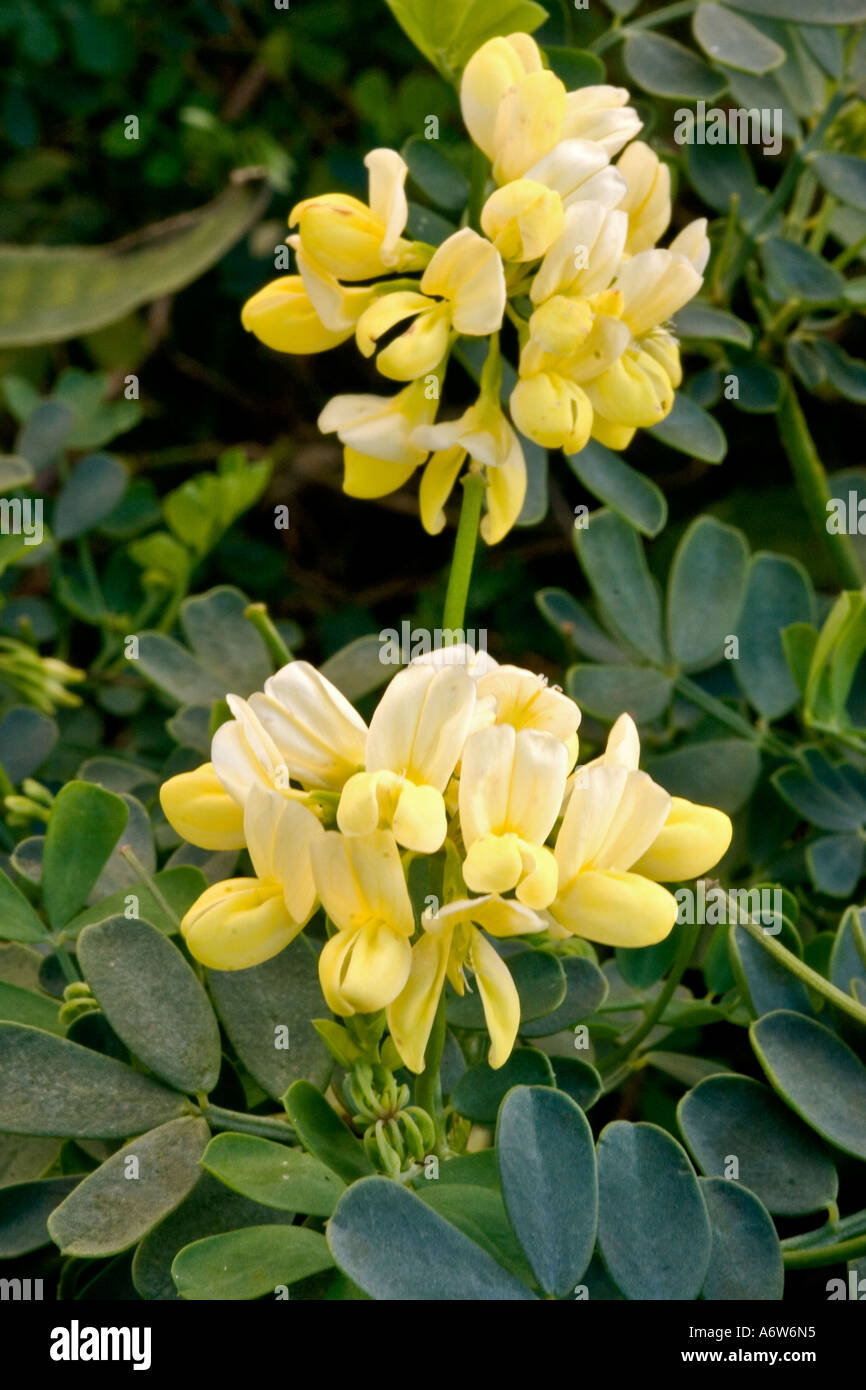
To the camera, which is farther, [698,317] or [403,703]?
[698,317]

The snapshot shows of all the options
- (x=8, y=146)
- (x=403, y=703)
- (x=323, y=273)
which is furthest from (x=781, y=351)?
(x=8, y=146)

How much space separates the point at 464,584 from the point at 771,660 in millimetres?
319

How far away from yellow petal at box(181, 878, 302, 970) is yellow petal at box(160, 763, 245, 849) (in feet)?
0.10

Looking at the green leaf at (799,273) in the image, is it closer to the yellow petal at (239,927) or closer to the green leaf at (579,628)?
the green leaf at (579,628)

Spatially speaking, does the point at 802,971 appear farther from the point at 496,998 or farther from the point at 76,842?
the point at 76,842

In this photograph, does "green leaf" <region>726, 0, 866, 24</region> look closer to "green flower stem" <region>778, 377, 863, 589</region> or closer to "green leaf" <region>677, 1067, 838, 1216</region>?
"green flower stem" <region>778, 377, 863, 589</region>

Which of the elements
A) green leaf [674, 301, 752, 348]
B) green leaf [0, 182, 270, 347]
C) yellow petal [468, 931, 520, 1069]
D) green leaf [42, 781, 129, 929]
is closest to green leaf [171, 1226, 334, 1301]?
yellow petal [468, 931, 520, 1069]

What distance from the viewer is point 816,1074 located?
1.97 feet

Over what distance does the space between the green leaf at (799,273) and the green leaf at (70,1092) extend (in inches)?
27.1

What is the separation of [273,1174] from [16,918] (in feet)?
0.72

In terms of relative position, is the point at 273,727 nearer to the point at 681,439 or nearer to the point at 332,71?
the point at 681,439

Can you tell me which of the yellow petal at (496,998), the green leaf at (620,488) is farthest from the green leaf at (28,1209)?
the green leaf at (620,488)

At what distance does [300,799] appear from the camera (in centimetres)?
55

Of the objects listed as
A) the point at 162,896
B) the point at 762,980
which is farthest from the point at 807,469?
the point at 162,896
